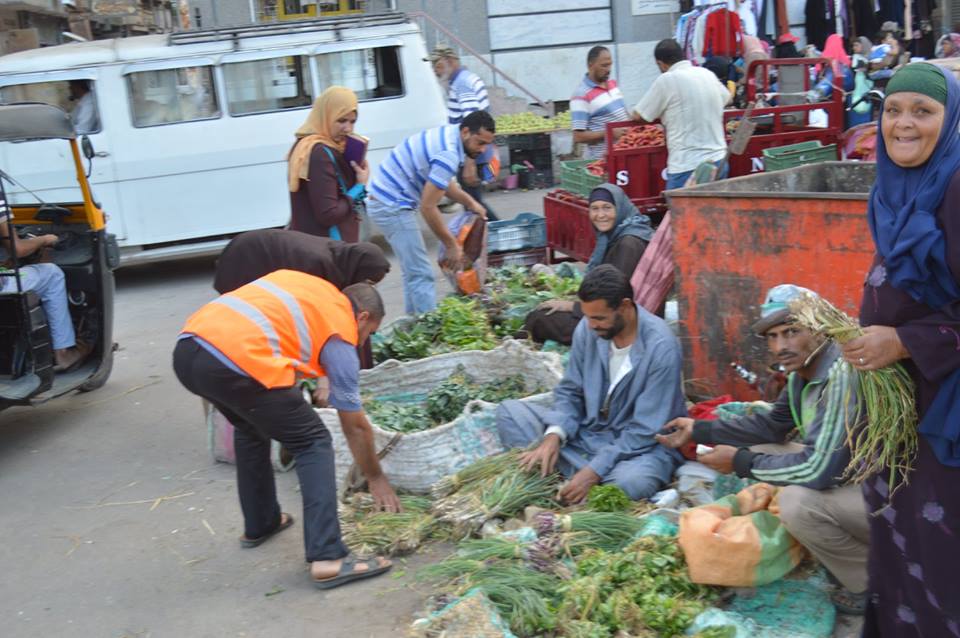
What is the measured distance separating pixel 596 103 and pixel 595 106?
30mm

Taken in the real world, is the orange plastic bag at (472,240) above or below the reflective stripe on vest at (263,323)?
below

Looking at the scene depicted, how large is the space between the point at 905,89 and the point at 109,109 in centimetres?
912

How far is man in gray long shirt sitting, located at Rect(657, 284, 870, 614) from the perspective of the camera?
3365mm

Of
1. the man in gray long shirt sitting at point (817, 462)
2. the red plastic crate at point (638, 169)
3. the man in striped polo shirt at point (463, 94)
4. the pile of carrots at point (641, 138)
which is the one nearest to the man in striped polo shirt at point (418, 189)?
the red plastic crate at point (638, 169)

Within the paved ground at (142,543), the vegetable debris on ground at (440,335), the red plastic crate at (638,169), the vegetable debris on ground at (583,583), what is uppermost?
the red plastic crate at (638,169)

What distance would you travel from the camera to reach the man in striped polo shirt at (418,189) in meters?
6.69

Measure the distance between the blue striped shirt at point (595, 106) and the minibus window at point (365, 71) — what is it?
2.51 meters

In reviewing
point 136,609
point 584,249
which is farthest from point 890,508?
point 584,249

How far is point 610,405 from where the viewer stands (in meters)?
4.65

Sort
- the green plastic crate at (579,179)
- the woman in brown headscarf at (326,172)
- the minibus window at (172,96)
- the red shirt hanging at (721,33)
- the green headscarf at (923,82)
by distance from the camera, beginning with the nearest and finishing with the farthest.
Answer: the green headscarf at (923,82), the woman in brown headscarf at (326,172), the green plastic crate at (579,179), the minibus window at (172,96), the red shirt hanging at (721,33)

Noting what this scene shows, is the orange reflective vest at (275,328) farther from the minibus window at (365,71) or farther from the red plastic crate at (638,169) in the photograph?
the minibus window at (365,71)

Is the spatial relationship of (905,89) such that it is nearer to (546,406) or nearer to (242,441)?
(546,406)

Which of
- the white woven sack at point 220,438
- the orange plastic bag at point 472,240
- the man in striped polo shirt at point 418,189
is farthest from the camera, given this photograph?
the orange plastic bag at point 472,240

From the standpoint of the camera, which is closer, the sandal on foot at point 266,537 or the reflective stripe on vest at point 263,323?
the reflective stripe on vest at point 263,323
